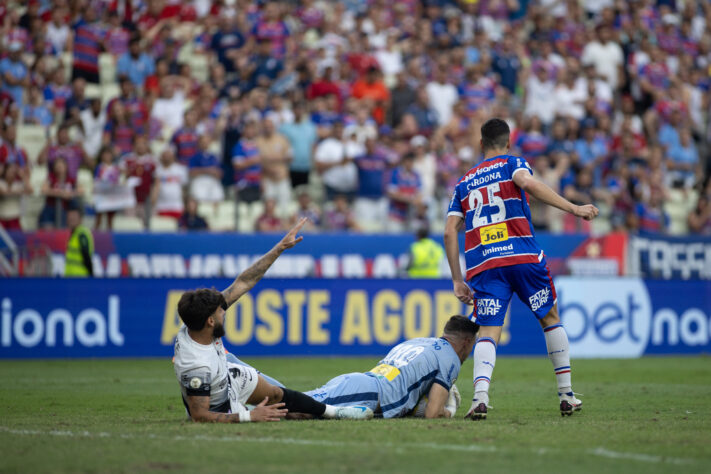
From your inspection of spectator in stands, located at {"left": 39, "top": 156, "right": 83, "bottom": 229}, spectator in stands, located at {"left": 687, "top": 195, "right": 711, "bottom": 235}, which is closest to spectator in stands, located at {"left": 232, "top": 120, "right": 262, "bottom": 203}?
spectator in stands, located at {"left": 39, "top": 156, "right": 83, "bottom": 229}

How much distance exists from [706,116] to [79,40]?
14666mm

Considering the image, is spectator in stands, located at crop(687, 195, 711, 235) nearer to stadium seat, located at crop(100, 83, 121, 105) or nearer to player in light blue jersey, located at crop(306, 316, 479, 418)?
stadium seat, located at crop(100, 83, 121, 105)

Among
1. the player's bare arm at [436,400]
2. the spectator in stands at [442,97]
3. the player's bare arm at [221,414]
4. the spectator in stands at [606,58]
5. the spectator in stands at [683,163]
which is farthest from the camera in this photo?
the spectator in stands at [606,58]

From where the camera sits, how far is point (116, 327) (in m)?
16.5

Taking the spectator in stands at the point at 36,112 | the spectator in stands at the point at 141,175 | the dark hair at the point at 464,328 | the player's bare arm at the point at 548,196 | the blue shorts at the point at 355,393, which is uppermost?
the spectator in stands at the point at 36,112

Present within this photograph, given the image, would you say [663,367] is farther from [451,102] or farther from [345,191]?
[451,102]

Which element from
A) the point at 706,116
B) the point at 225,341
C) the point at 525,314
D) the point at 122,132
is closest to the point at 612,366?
the point at 525,314

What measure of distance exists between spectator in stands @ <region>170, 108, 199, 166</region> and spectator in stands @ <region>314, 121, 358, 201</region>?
2412mm

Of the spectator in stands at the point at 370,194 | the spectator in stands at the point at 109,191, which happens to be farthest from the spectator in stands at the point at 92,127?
the spectator in stands at the point at 370,194

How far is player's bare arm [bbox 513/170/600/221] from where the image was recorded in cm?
788

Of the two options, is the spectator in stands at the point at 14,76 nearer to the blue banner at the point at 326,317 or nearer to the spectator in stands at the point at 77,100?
the spectator in stands at the point at 77,100

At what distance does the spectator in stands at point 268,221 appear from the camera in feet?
60.8

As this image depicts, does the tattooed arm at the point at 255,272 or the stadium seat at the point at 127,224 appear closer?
the tattooed arm at the point at 255,272

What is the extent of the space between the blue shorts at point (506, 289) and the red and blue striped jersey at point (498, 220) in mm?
63
